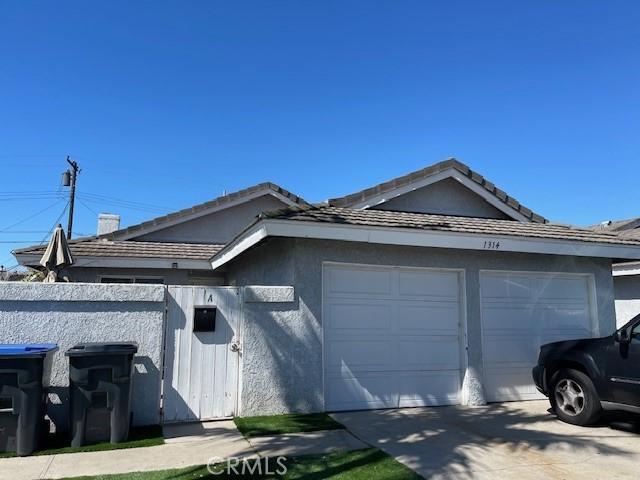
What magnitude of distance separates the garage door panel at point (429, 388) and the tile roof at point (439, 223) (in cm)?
249

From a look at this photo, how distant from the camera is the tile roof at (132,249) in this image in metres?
12.1

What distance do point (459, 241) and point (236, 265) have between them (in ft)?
19.1

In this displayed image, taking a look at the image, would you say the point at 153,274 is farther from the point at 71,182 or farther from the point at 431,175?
the point at 71,182

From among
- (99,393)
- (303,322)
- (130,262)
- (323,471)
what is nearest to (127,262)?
(130,262)

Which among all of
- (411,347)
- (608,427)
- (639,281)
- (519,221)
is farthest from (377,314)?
(639,281)

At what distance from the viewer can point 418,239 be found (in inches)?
320

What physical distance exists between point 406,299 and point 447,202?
299 centimetres

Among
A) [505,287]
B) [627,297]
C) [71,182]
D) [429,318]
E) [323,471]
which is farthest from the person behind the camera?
[71,182]

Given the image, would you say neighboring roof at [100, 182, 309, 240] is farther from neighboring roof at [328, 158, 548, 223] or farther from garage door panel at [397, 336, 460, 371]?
garage door panel at [397, 336, 460, 371]

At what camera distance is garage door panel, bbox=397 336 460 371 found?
8375mm

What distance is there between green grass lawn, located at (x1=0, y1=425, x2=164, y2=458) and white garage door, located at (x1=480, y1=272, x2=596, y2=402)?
5592 mm

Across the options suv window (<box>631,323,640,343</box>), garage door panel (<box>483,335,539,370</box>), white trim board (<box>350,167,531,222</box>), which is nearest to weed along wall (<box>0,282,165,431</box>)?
white trim board (<box>350,167,531,222</box>)

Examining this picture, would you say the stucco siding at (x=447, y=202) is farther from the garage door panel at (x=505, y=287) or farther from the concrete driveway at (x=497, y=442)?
the concrete driveway at (x=497, y=442)

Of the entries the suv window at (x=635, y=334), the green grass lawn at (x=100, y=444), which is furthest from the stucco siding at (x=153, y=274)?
the suv window at (x=635, y=334)
